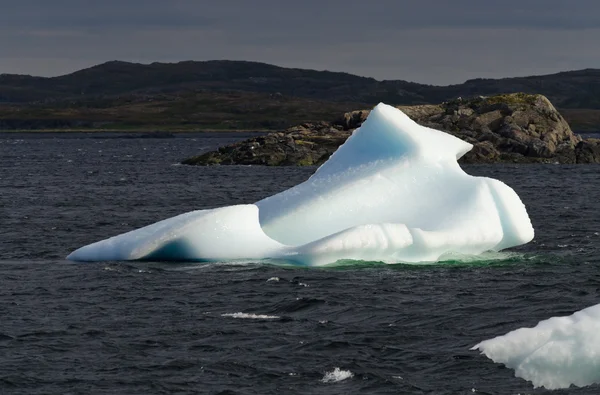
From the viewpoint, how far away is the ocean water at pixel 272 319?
2211 cm

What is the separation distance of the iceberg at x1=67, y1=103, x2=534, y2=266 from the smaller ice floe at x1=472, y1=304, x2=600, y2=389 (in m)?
11.6

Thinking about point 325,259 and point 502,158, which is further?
point 502,158

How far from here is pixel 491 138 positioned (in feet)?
349

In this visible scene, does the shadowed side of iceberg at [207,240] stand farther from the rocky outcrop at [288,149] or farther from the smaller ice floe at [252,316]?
the rocky outcrop at [288,149]

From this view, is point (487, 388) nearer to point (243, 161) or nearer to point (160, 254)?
point (160, 254)

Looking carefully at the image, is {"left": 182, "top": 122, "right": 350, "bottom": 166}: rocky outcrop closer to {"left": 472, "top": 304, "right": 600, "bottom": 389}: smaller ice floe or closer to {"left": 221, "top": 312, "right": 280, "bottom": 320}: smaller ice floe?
{"left": 221, "top": 312, "right": 280, "bottom": 320}: smaller ice floe

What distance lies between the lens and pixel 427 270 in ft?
113

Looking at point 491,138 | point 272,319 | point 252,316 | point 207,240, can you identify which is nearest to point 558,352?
point 272,319

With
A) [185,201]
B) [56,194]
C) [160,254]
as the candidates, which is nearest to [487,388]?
[160,254]

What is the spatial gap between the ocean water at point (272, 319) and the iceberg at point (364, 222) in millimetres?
630

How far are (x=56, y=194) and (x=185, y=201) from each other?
12.0m

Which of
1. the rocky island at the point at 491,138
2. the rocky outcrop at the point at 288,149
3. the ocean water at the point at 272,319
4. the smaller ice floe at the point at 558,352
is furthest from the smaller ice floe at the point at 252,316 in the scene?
the rocky island at the point at 491,138

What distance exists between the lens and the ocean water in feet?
72.5

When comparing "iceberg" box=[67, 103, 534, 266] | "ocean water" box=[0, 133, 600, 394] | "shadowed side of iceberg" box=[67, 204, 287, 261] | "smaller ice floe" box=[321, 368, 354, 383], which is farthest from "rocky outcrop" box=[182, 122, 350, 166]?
"smaller ice floe" box=[321, 368, 354, 383]
